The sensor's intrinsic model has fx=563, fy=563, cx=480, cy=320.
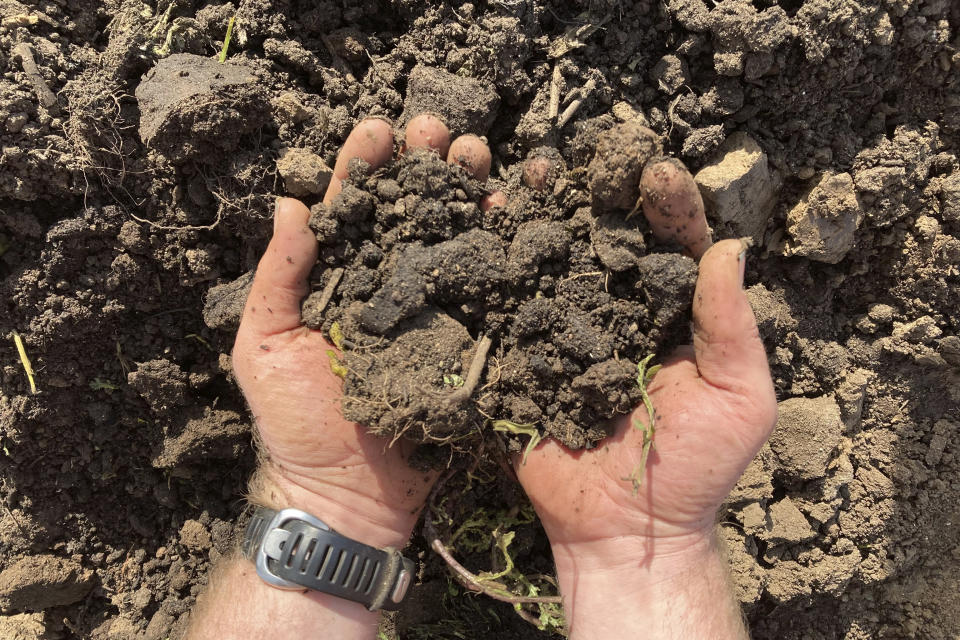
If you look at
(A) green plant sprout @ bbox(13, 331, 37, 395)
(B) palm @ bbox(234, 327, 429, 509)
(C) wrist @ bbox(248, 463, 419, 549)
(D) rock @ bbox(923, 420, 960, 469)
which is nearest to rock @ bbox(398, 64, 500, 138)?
(B) palm @ bbox(234, 327, 429, 509)

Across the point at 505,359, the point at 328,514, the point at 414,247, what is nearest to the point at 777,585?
the point at 505,359

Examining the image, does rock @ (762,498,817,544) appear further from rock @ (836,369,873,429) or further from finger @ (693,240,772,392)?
finger @ (693,240,772,392)

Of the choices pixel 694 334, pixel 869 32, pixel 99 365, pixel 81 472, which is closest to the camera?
pixel 694 334

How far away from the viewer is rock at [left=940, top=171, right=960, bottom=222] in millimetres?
2102

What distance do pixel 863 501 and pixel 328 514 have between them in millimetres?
2159

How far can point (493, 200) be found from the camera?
1.91 metres

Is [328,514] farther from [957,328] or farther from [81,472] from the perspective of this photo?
[957,328]

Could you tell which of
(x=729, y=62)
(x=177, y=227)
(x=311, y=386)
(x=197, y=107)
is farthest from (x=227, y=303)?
(x=729, y=62)

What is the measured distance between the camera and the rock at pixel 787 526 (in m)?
2.25

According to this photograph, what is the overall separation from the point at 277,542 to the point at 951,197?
2.72 meters

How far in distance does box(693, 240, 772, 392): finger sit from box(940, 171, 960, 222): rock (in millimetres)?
1154

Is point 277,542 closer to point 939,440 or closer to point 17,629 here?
point 17,629

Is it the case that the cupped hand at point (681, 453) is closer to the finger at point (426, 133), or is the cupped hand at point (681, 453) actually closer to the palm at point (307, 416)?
the palm at point (307, 416)

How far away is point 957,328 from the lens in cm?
226
